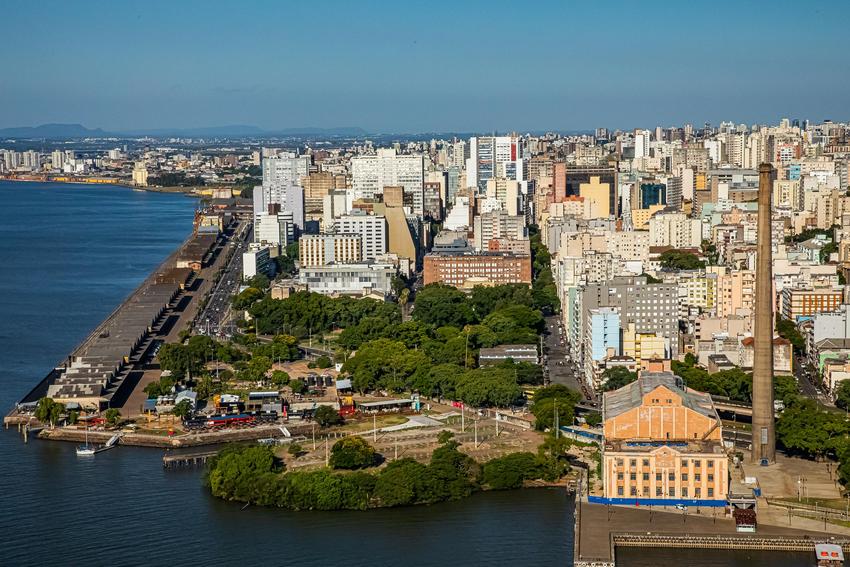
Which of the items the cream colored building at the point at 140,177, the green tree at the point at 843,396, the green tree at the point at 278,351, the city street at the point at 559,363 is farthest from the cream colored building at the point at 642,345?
the cream colored building at the point at 140,177

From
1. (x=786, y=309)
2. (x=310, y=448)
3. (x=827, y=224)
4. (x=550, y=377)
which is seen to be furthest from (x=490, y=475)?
(x=827, y=224)

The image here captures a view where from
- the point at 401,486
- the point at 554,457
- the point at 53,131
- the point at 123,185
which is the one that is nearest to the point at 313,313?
the point at 554,457

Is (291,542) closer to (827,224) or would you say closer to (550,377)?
(550,377)

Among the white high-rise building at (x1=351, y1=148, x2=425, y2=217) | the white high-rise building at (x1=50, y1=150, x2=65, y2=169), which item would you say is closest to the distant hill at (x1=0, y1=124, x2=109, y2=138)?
the white high-rise building at (x1=50, y1=150, x2=65, y2=169)

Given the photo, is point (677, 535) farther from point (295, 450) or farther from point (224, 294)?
point (224, 294)

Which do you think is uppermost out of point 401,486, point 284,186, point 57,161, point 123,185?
point 57,161

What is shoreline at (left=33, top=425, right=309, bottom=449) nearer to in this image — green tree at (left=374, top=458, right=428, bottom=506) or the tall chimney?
green tree at (left=374, top=458, right=428, bottom=506)

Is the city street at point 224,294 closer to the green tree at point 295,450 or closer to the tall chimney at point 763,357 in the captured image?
the green tree at point 295,450
